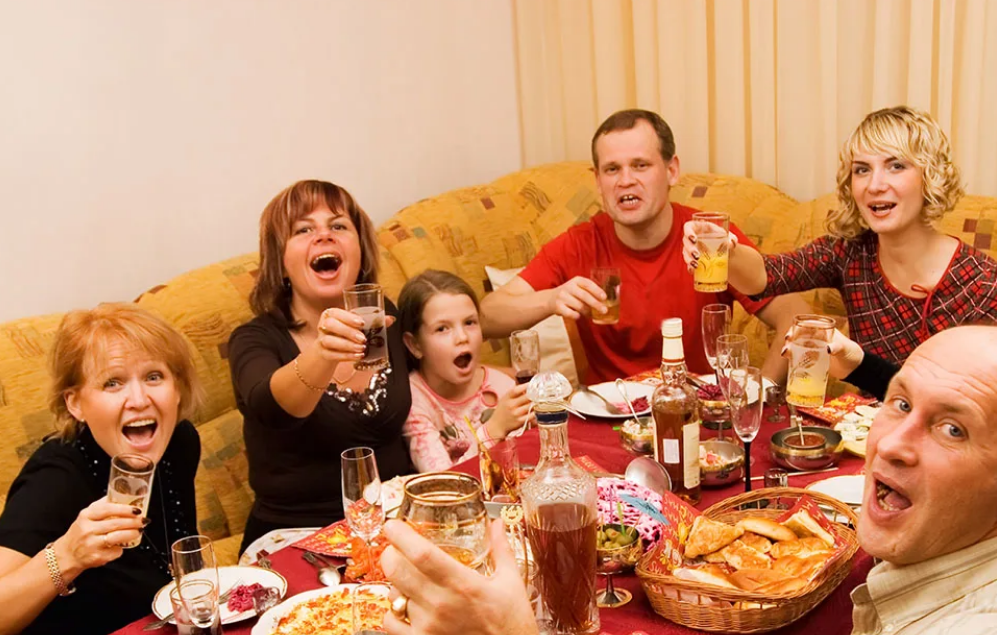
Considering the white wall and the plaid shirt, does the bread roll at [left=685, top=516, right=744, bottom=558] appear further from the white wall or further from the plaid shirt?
the white wall

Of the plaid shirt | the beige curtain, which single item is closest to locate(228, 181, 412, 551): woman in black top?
the plaid shirt

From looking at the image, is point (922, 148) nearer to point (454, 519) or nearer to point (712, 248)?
point (712, 248)

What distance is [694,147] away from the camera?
3.85 metres

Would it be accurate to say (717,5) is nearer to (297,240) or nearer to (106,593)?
(297,240)

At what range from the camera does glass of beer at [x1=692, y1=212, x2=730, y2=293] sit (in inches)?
91.4

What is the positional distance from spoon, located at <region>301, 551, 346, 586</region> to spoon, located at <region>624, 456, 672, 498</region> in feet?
1.80

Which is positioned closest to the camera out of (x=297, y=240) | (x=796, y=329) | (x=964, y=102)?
(x=796, y=329)

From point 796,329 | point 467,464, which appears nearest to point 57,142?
point 467,464

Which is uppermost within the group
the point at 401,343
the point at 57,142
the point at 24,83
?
the point at 24,83

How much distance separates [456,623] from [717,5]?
3.11 m

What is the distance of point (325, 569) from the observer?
1.70 meters

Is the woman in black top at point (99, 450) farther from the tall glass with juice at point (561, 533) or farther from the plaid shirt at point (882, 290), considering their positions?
the plaid shirt at point (882, 290)

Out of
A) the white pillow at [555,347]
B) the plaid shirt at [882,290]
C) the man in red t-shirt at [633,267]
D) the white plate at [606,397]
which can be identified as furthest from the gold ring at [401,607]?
the white pillow at [555,347]

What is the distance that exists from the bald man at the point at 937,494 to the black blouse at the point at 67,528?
4.62ft
